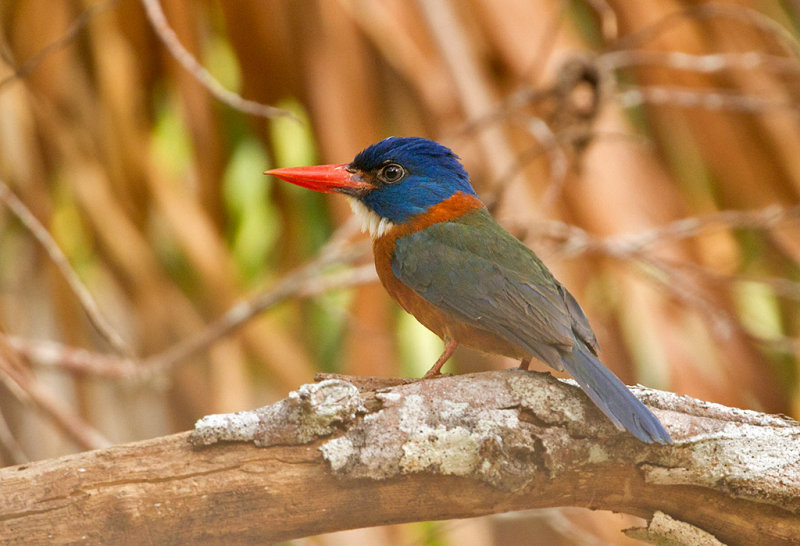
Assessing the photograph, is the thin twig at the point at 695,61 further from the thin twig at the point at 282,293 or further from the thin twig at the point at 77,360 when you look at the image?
the thin twig at the point at 77,360

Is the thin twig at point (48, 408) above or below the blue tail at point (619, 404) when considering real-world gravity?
above

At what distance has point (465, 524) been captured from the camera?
148 inches

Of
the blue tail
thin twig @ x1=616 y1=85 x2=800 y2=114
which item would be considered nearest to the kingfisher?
the blue tail

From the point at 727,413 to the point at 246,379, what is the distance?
Answer: 269 cm

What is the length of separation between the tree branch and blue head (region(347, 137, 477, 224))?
2.76ft

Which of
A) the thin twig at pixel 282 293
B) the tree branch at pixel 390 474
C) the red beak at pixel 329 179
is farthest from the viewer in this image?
the thin twig at pixel 282 293

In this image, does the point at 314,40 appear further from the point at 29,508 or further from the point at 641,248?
the point at 29,508

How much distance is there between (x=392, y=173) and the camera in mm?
2494

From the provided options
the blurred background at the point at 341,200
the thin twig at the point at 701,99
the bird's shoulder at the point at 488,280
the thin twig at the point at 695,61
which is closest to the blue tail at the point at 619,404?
the bird's shoulder at the point at 488,280

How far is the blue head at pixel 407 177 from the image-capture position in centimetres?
246

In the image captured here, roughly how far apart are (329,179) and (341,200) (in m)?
1.40

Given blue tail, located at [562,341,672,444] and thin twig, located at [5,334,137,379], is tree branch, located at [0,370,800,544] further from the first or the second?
thin twig, located at [5,334,137,379]

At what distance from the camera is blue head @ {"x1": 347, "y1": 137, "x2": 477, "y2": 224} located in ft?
8.07

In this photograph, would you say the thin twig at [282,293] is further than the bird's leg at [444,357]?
Yes
